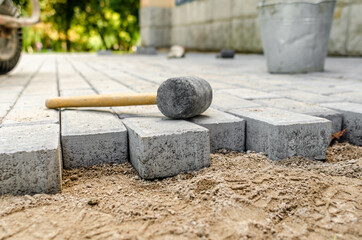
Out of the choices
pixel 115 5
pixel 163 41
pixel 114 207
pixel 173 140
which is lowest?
pixel 114 207

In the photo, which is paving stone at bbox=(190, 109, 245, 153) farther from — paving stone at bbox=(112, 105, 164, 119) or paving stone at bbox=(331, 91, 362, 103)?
paving stone at bbox=(331, 91, 362, 103)

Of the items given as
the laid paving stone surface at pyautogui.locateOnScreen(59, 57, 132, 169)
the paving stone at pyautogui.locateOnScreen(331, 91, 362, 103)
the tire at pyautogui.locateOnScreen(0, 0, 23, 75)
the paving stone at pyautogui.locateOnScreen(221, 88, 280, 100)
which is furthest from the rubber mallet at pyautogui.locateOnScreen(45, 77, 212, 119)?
the tire at pyautogui.locateOnScreen(0, 0, 23, 75)

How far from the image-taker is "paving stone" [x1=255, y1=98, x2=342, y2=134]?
69.9 inches

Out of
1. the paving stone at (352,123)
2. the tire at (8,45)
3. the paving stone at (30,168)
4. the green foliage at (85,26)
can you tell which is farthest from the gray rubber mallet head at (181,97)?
the green foliage at (85,26)

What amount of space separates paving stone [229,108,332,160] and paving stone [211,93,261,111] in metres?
0.34

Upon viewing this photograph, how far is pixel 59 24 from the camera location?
15734 mm

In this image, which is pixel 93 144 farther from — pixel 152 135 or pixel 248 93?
pixel 248 93

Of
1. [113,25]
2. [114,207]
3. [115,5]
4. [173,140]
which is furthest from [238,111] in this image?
[113,25]

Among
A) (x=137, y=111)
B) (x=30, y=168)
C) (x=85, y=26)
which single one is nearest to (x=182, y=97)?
(x=137, y=111)

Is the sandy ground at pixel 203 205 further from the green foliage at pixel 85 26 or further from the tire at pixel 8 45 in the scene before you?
the green foliage at pixel 85 26

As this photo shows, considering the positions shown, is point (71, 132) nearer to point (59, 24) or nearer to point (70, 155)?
point (70, 155)

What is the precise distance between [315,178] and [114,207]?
2.36ft

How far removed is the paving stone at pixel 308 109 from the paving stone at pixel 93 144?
92 cm

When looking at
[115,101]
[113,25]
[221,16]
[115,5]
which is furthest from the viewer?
[113,25]
